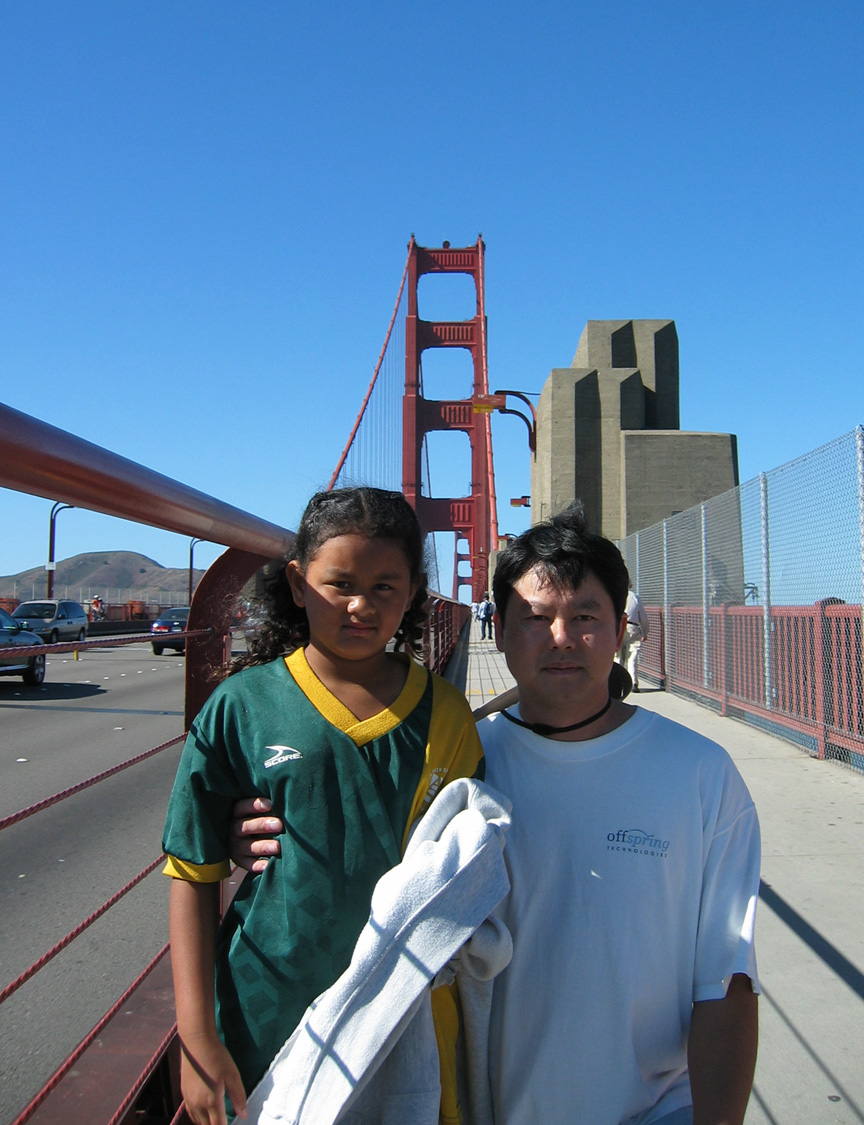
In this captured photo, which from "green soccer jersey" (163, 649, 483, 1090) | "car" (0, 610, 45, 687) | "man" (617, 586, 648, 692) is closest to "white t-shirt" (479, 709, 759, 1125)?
"green soccer jersey" (163, 649, 483, 1090)

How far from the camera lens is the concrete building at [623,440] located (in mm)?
18891

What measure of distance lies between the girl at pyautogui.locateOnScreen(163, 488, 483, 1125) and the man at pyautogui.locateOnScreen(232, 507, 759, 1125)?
Answer: 0.27 feet

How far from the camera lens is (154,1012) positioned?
159cm

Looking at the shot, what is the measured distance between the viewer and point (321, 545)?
4.32 ft

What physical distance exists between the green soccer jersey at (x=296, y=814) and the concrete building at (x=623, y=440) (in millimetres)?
16717

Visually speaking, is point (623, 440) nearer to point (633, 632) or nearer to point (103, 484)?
point (633, 632)

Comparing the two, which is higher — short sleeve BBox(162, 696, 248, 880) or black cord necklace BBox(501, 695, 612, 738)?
black cord necklace BBox(501, 695, 612, 738)

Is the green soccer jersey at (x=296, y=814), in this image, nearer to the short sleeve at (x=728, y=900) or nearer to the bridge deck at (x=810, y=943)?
the short sleeve at (x=728, y=900)

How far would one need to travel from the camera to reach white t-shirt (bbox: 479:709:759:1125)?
1.18m

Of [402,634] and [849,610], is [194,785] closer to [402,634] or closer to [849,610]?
[402,634]

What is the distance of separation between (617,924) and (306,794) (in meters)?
0.47

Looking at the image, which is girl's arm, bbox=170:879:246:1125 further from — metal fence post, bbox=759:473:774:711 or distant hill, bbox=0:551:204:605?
distant hill, bbox=0:551:204:605

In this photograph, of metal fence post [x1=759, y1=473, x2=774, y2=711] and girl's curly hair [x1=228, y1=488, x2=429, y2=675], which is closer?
girl's curly hair [x1=228, y1=488, x2=429, y2=675]

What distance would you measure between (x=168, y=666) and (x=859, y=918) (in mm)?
16492
